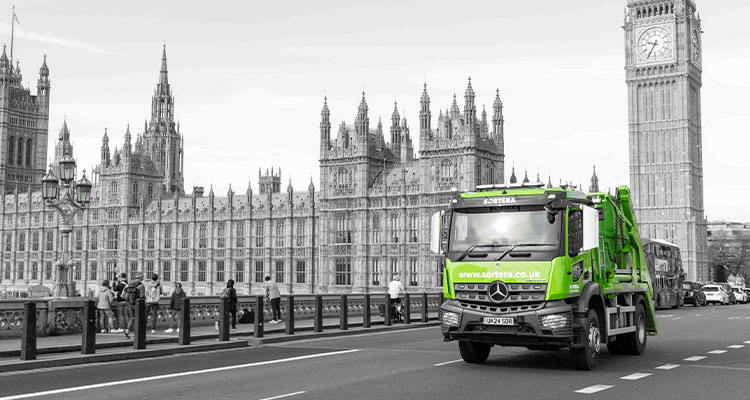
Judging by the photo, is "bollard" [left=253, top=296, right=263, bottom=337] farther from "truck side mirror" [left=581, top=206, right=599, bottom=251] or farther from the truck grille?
"truck side mirror" [left=581, top=206, right=599, bottom=251]

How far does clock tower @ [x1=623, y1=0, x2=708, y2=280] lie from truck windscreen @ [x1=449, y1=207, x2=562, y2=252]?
79.6 metres

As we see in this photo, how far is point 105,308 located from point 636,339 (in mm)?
13283

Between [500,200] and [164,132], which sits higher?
[164,132]

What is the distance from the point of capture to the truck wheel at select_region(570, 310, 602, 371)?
1394cm

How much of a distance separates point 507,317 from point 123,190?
260 ft

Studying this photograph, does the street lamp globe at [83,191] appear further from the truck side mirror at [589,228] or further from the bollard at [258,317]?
the truck side mirror at [589,228]

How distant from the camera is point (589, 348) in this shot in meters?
14.1

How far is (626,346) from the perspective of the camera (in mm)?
16984

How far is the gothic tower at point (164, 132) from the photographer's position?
101 meters

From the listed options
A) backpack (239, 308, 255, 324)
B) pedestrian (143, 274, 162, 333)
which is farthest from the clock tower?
pedestrian (143, 274, 162, 333)

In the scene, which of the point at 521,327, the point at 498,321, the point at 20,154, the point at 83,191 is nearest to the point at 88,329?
the point at 498,321

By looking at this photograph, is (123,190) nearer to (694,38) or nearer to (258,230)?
(258,230)

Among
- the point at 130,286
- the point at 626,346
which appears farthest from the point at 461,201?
the point at 130,286

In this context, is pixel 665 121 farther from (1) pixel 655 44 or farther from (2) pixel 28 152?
(2) pixel 28 152
